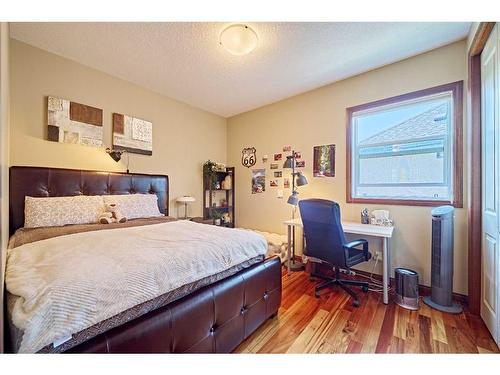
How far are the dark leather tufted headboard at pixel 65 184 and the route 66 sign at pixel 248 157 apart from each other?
1.62m

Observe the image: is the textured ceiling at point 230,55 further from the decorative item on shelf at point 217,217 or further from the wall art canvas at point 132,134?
the decorative item on shelf at point 217,217

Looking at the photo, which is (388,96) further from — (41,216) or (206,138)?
(41,216)

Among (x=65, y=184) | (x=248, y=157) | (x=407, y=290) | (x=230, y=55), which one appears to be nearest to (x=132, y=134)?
(x=65, y=184)

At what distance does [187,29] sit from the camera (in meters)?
1.86

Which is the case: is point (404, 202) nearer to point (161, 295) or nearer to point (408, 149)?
point (408, 149)

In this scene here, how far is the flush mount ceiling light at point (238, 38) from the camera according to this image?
5.89 ft

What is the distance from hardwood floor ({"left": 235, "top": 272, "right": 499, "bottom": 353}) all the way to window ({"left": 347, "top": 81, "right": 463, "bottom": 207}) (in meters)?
1.10

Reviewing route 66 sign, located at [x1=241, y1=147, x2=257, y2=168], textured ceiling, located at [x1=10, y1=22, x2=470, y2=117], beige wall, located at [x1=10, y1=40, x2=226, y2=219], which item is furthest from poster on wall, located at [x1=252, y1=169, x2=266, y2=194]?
textured ceiling, located at [x1=10, y1=22, x2=470, y2=117]

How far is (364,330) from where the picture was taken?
5.37 feet
